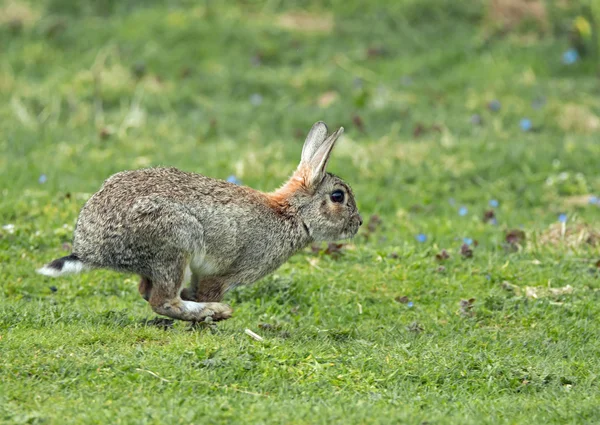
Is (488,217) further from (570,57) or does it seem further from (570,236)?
(570,57)

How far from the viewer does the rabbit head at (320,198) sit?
809 cm

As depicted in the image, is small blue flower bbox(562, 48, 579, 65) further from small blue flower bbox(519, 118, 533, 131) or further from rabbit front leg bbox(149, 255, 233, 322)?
rabbit front leg bbox(149, 255, 233, 322)

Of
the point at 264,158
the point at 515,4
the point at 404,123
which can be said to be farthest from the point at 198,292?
the point at 515,4

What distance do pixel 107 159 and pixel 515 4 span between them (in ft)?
26.9

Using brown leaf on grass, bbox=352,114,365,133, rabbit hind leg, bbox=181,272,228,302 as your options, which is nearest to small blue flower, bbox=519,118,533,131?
brown leaf on grass, bbox=352,114,365,133

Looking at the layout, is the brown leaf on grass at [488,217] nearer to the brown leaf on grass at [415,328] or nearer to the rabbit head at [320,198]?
the rabbit head at [320,198]

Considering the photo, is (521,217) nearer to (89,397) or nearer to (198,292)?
(198,292)

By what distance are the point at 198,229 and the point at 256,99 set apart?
7017 millimetres

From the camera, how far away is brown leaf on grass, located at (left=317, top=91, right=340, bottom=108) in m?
14.0

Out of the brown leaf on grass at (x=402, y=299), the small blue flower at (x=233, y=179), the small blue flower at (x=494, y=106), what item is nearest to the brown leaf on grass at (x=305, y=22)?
the small blue flower at (x=494, y=106)

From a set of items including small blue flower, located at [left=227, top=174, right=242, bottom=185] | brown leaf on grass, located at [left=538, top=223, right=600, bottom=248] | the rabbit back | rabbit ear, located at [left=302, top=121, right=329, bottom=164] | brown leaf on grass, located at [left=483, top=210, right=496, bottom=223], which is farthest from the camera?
small blue flower, located at [left=227, top=174, right=242, bottom=185]

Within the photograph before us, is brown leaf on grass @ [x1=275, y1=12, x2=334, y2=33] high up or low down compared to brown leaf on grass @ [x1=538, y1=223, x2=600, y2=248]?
up

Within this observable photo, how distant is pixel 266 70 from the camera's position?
49.2ft

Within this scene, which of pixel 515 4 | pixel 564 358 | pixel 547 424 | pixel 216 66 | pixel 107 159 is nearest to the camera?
pixel 547 424
